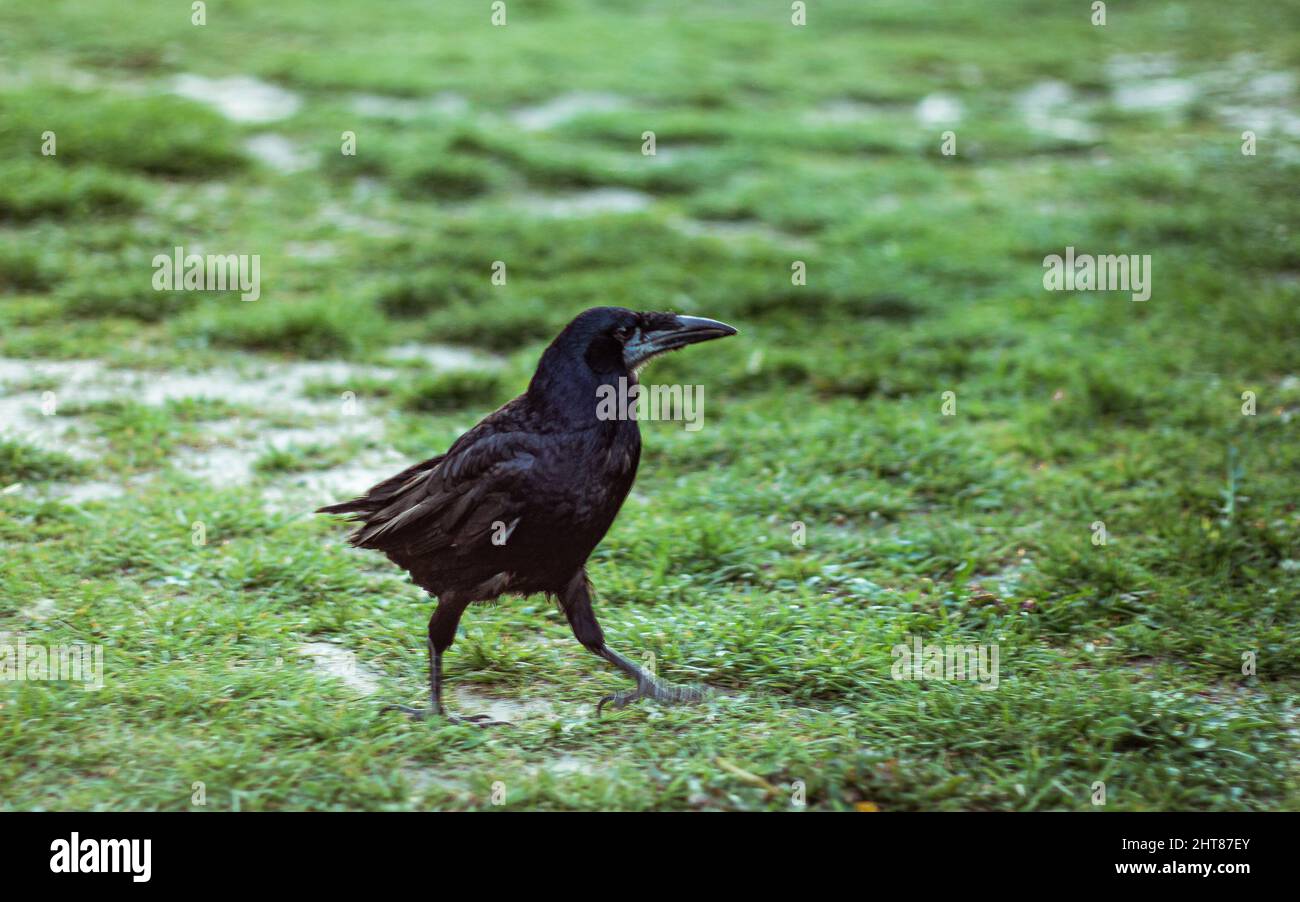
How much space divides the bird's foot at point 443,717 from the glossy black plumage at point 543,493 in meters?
0.03

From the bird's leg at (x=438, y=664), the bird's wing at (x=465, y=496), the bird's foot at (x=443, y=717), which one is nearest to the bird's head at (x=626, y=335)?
the bird's wing at (x=465, y=496)

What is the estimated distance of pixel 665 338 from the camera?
3570 mm

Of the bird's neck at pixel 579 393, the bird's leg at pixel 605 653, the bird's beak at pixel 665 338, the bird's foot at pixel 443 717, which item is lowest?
the bird's foot at pixel 443 717

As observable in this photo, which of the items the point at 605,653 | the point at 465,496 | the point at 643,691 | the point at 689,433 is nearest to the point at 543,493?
the point at 465,496

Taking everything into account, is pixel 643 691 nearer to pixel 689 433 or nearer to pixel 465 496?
pixel 465 496

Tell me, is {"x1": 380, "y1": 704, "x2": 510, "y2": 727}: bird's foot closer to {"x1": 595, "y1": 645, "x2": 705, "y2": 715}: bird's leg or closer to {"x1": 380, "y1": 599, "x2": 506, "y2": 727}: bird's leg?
{"x1": 380, "y1": 599, "x2": 506, "y2": 727}: bird's leg

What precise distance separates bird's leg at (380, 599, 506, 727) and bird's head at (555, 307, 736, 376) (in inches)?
28.8

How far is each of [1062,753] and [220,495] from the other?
2.96m

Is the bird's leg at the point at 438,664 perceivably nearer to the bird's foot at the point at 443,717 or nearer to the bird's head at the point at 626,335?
the bird's foot at the point at 443,717

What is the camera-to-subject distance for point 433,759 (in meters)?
3.24

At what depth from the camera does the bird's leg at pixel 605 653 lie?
352 centimetres

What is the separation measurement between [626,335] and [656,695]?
3.12ft

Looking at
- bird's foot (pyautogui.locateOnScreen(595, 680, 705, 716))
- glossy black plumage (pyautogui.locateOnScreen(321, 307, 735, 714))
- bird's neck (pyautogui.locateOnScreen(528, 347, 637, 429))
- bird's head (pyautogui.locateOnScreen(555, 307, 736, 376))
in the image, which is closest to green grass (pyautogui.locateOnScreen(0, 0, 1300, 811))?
bird's foot (pyautogui.locateOnScreen(595, 680, 705, 716))

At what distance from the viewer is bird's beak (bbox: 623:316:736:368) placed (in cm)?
356
